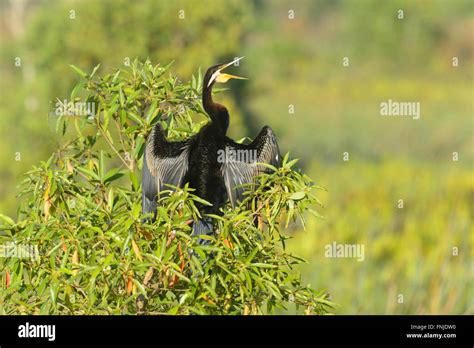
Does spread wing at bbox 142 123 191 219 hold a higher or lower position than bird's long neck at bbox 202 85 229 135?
lower

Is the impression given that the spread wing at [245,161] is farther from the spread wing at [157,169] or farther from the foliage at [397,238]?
the foliage at [397,238]

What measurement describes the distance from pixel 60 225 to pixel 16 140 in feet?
40.0

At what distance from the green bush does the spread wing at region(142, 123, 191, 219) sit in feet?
0.27

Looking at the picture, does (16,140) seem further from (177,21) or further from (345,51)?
(345,51)

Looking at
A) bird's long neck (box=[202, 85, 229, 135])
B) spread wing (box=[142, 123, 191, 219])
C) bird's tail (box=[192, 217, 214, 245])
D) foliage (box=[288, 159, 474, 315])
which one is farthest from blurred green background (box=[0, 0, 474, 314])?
bird's tail (box=[192, 217, 214, 245])

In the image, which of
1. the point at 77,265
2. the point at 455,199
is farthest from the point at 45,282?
the point at 455,199

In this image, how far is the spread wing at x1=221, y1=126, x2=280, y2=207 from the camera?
425cm

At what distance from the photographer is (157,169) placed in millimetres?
4285

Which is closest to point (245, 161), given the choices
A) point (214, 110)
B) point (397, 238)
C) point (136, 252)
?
point (214, 110)

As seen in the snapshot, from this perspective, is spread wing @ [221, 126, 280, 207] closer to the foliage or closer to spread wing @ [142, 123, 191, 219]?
spread wing @ [142, 123, 191, 219]

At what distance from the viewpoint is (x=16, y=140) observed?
1562 cm

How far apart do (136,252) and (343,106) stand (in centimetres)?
2129

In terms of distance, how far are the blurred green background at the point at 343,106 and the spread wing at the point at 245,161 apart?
892 mm

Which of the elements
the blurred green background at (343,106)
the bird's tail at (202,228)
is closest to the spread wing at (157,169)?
the bird's tail at (202,228)
